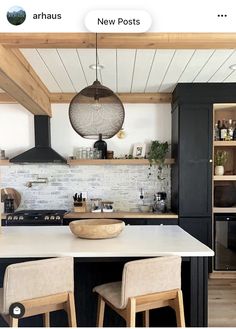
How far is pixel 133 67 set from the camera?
133 inches

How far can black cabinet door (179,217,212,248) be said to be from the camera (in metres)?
4.07

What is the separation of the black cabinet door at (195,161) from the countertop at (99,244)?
151cm

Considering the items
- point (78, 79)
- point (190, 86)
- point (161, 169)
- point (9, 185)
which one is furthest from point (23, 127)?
point (190, 86)

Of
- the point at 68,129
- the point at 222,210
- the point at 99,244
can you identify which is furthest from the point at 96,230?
the point at 68,129

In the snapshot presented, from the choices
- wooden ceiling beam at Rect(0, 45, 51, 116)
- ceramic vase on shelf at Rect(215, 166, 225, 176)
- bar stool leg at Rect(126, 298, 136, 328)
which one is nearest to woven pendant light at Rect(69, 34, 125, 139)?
wooden ceiling beam at Rect(0, 45, 51, 116)

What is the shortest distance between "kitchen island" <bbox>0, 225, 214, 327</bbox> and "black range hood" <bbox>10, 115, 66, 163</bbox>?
1.86 meters

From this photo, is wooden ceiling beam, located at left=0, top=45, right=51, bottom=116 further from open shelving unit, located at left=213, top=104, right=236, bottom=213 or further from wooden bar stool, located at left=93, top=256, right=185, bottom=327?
open shelving unit, located at left=213, top=104, right=236, bottom=213

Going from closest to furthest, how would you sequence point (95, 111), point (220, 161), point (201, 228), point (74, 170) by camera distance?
1. point (95, 111)
2. point (201, 228)
3. point (220, 161)
4. point (74, 170)

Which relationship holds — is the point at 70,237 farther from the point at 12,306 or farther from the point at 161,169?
the point at 161,169

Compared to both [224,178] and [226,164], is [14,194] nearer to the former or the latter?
[224,178]

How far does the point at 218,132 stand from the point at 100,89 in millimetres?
2767

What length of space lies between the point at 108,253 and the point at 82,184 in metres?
2.84
